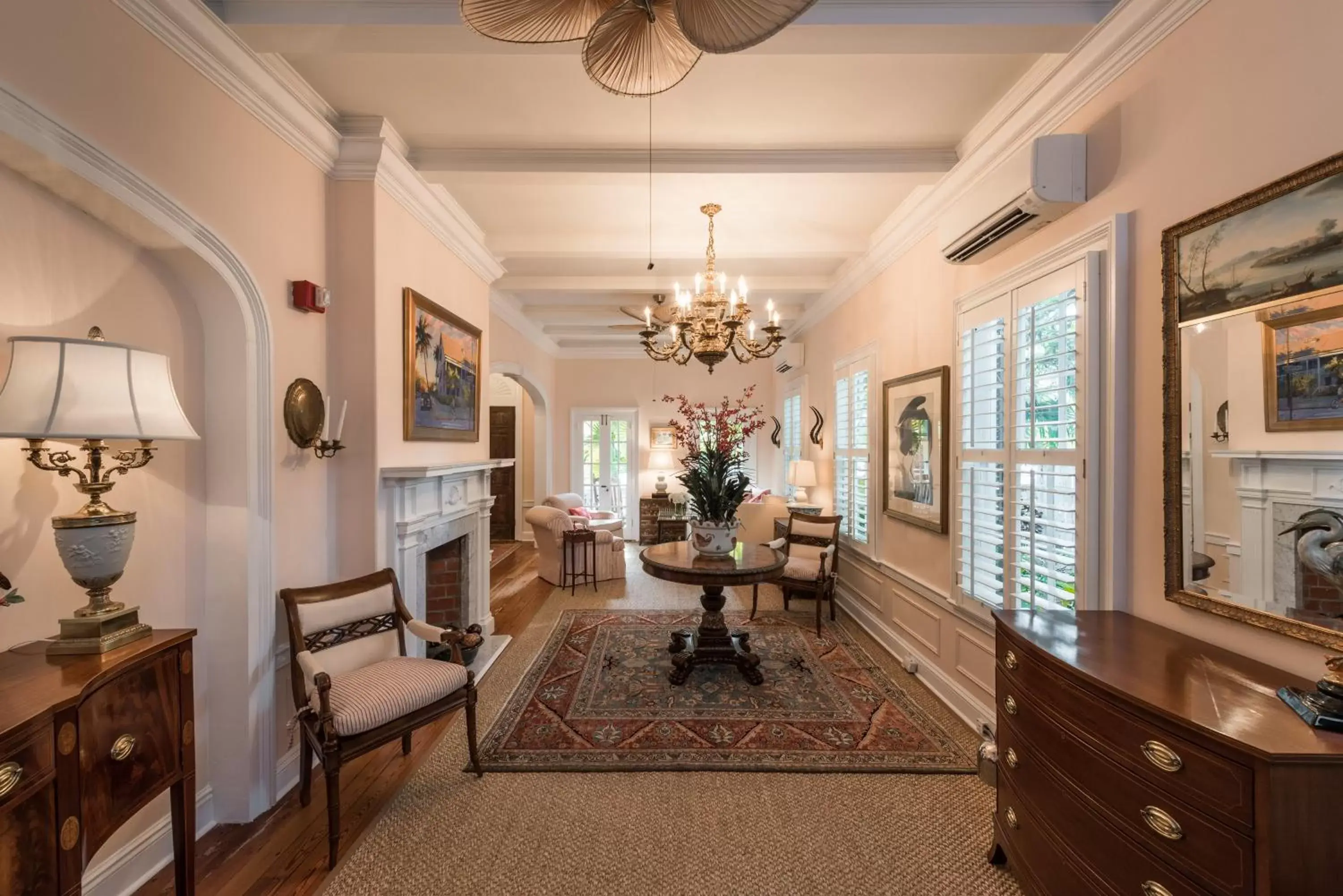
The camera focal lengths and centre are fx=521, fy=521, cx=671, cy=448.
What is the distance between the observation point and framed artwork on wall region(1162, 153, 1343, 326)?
4.28ft

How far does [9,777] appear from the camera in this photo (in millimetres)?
1065

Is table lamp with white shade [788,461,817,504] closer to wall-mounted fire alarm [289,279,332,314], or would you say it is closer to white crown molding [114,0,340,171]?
wall-mounted fire alarm [289,279,332,314]

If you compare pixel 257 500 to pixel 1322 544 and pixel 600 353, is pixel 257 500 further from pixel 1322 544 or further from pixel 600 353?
pixel 600 353

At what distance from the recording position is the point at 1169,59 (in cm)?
178

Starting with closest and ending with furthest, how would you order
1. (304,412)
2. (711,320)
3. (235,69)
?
(235,69), (304,412), (711,320)

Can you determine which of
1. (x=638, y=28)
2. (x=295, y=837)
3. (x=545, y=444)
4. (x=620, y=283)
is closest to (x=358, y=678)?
(x=295, y=837)

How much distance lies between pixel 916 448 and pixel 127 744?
387 centimetres

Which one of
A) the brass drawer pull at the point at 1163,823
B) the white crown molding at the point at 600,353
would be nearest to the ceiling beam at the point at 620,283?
the white crown molding at the point at 600,353

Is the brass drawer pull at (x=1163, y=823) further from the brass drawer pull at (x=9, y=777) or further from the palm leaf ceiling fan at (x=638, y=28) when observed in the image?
the brass drawer pull at (x=9, y=777)

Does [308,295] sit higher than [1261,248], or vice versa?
[308,295]

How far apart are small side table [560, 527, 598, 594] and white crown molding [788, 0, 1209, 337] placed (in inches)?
161

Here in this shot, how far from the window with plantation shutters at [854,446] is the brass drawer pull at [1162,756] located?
3112 millimetres

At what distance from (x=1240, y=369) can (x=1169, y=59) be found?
113cm

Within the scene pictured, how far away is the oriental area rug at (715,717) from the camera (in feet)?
8.46
